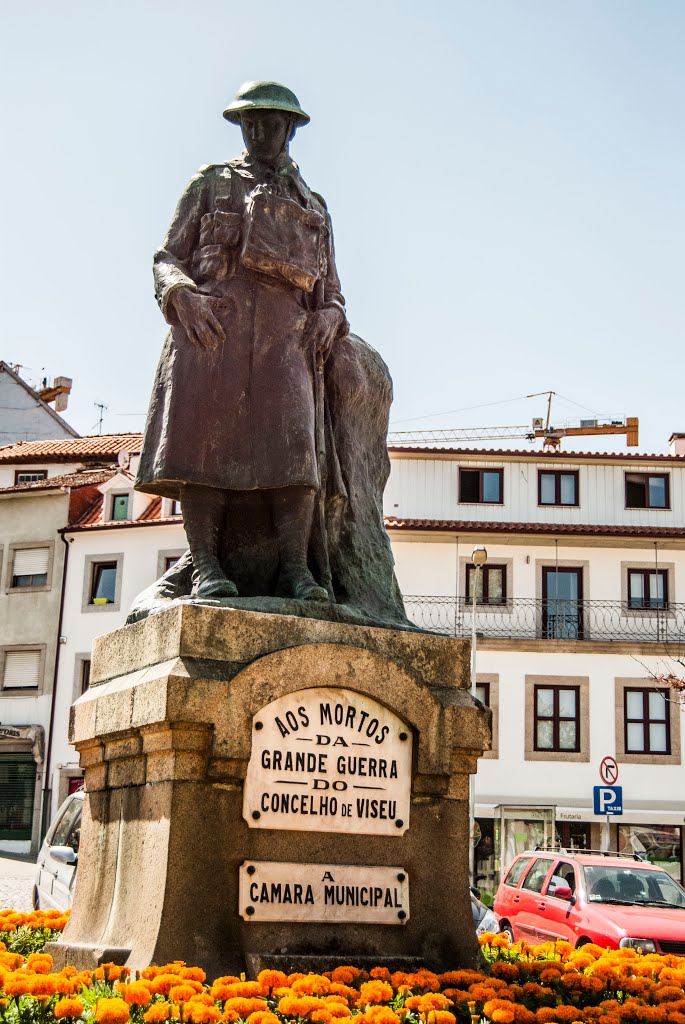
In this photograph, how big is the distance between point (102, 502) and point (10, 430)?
32.1 feet

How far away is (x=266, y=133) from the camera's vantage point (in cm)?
698

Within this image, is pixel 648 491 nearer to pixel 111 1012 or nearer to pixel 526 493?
pixel 526 493

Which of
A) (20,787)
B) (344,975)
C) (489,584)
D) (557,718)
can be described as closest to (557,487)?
(489,584)

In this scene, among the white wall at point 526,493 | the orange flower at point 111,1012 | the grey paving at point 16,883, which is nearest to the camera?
the orange flower at point 111,1012

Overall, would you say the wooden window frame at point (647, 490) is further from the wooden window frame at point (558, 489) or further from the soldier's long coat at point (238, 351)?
the soldier's long coat at point (238, 351)

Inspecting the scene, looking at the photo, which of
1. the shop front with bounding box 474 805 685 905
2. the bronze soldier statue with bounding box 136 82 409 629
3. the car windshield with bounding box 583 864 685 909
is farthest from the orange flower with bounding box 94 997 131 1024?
the shop front with bounding box 474 805 685 905

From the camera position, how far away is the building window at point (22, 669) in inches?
1613

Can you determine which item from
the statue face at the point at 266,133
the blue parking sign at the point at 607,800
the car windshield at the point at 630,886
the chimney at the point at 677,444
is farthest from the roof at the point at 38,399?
the statue face at the point at 266,133

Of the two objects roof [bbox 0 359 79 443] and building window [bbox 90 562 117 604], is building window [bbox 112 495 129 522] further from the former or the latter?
roof [bbox 0 359 79 443]

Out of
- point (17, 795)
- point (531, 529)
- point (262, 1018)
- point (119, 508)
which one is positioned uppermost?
point (119, 508)

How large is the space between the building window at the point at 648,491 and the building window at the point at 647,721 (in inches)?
226

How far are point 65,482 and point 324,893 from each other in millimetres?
37942

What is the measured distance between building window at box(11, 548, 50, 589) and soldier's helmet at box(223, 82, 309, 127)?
36.1 meters

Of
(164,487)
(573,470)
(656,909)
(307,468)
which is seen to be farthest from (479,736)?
(573,470)
